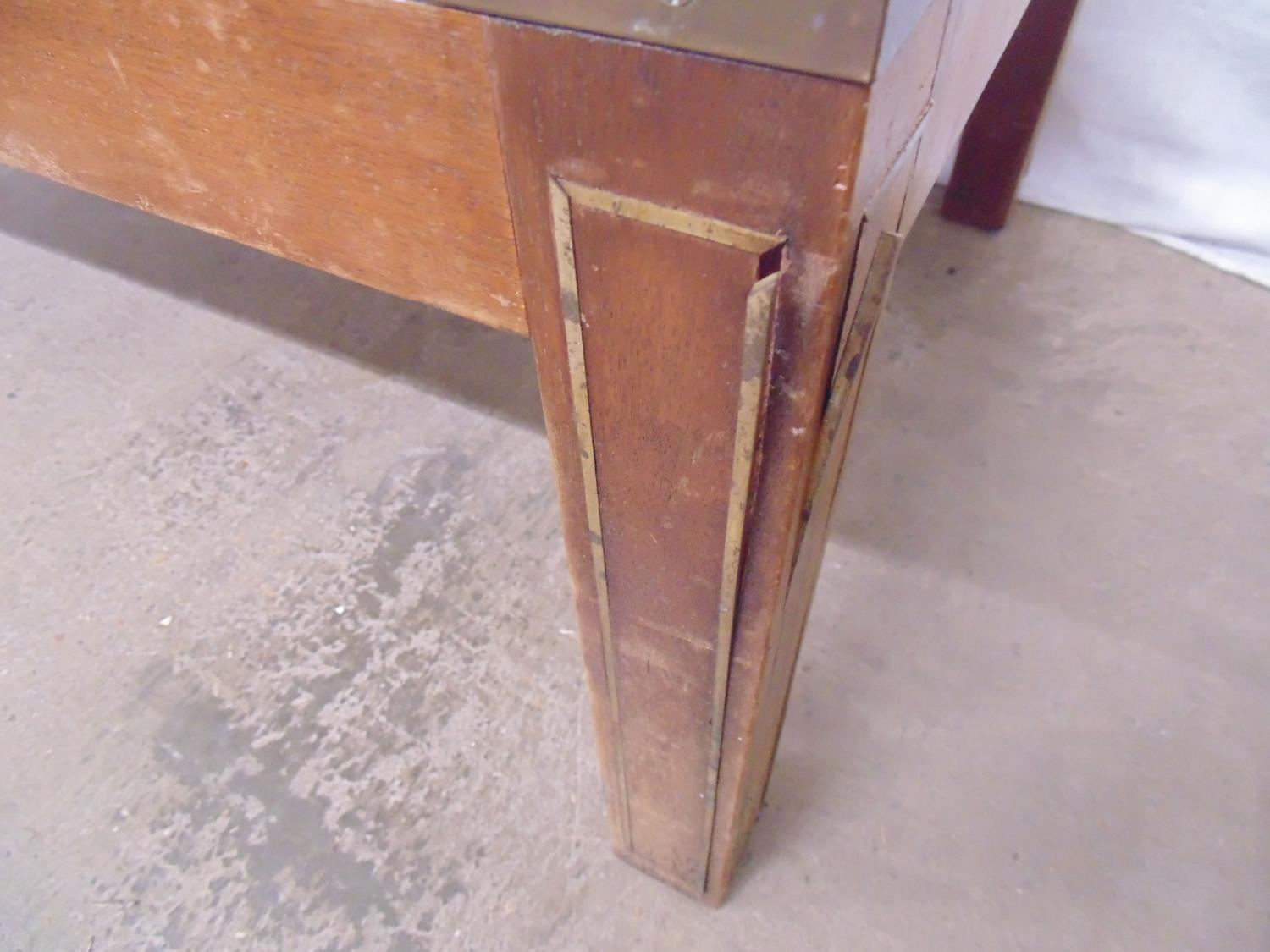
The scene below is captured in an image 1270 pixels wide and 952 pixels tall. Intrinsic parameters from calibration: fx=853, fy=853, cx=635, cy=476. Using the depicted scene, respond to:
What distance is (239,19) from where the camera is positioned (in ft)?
1.28

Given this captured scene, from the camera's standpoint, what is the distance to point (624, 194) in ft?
1.03

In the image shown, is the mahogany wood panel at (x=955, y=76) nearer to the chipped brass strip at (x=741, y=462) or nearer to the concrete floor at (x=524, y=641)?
the chipped brass strip at (x=741, y=462)

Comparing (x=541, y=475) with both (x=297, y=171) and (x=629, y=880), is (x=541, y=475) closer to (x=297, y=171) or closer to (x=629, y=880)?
(x=629, y=880)

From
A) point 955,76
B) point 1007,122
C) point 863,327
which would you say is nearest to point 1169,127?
point 1007,122

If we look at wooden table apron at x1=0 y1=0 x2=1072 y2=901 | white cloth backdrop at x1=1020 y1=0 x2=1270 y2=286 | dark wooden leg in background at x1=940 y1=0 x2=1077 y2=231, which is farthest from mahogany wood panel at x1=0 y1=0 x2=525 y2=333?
white cloth backdrop at x1=1020 y1=0 x2=1270 y2=286

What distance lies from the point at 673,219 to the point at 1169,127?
69.9 inches

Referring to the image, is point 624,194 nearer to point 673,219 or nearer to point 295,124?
point 673,219

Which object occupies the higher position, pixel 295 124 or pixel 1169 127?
pixel 295 124

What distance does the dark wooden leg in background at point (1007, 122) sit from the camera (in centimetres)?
141

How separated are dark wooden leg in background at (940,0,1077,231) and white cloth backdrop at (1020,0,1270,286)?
0.13m

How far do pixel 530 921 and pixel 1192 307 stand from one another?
1545 mm

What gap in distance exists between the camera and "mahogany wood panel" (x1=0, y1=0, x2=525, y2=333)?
0.36 metres

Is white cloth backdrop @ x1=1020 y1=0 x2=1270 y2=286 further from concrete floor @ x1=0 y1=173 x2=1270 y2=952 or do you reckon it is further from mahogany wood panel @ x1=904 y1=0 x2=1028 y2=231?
mahogany wood panel @ x1=904 y1=0 x2=1028 y2=231

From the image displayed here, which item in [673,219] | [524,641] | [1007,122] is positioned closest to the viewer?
[673,219]
